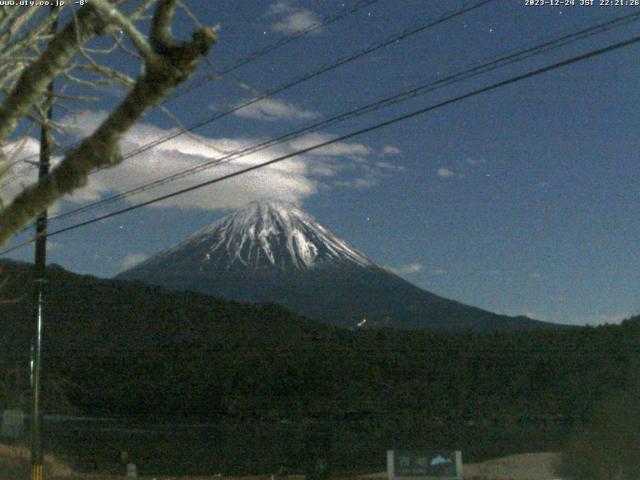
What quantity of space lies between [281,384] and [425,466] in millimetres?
25068

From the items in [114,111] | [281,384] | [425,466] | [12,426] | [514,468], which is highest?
[114,111]

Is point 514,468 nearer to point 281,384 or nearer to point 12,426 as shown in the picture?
point 12,426

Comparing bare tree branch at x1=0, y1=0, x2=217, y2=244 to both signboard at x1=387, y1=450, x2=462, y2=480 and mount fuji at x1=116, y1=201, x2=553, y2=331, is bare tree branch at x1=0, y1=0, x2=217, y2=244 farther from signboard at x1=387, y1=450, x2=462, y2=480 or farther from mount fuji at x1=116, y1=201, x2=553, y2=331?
mount fuji at x1=116, y1=201, x2=553, y2=331

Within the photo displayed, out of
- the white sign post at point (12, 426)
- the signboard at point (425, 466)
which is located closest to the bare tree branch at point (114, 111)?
the signboard at point (425, 466)

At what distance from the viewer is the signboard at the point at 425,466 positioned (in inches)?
725

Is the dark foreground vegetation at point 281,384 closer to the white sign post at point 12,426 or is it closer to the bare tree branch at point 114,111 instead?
the white sign post at point 12,426

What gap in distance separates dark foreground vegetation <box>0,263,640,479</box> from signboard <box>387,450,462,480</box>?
1260cm

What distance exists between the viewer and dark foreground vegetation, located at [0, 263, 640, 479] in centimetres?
3325

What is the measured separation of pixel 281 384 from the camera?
142ft

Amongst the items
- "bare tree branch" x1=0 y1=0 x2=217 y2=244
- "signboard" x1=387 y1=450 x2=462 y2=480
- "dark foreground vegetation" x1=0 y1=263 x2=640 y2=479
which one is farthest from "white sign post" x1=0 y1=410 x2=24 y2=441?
"bare tree branch" x1=0 y1=0 x2=217 y2=244

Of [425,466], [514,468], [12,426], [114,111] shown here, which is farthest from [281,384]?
[114,111]

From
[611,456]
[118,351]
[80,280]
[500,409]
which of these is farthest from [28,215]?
[80,280]

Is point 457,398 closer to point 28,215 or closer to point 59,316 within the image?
point 59,316

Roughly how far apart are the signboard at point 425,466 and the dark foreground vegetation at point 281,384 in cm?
1260
